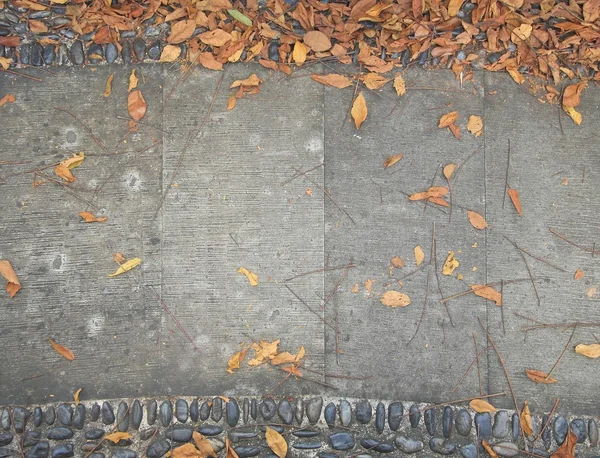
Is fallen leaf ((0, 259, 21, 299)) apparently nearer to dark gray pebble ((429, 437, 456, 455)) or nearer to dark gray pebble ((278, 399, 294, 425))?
dark gray pebble ((278, 399, 294, 425))

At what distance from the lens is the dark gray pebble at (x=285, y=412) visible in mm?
3119

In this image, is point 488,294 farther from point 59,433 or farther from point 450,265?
→ point 59,433

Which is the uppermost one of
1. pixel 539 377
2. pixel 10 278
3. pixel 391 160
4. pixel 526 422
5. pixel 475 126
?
pixel 475 126

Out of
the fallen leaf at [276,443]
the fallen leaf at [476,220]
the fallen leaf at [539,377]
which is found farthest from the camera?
the fallen leaf at [476,220]

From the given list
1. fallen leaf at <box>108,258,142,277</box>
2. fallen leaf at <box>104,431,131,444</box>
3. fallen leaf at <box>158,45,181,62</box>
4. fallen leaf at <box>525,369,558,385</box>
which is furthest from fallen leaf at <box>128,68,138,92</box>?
fallen leaf at <box>525,369,558,385</box>

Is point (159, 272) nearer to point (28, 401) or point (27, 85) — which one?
point (28, 401)

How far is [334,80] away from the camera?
3.39 m

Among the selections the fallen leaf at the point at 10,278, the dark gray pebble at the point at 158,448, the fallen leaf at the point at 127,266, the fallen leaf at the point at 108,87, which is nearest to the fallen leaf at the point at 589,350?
the dark gray pebble at the point at 158,448

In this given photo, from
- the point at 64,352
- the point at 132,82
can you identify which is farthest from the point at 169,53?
the point at 64,352

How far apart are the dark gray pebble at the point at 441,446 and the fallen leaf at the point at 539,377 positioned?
63 centimetres

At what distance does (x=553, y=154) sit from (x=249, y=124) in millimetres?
1935

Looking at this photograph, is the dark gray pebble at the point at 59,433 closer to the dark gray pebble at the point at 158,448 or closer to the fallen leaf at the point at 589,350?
the dark gray pebble at the point at 158,448

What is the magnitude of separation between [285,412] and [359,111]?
1883 mm

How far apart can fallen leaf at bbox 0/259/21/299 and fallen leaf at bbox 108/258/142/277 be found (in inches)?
21.9
